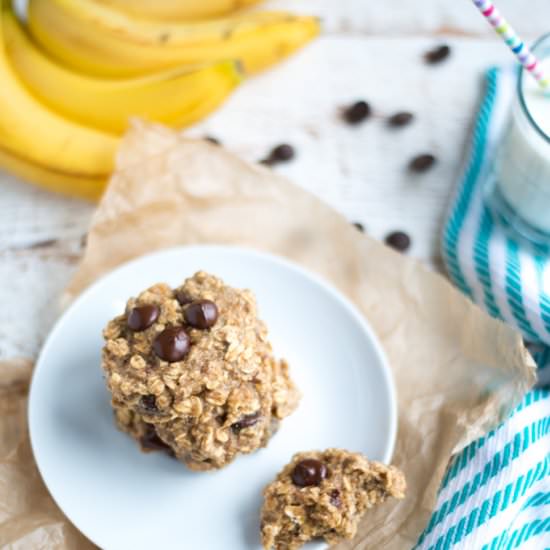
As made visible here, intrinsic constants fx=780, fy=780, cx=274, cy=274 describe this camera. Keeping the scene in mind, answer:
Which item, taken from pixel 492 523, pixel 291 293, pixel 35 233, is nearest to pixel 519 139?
pixel 291 293

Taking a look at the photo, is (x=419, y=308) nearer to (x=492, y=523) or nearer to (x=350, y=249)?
(x=350, y=249)

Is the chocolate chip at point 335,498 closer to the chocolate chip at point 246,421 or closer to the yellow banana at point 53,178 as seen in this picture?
the chocolate chip at point 246,421

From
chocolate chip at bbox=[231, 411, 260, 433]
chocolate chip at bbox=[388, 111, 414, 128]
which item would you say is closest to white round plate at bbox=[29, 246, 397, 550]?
chocolate chip at bbox=[231, 411, 260, 433]

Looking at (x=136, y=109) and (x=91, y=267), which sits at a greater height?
(x=136, y=109)

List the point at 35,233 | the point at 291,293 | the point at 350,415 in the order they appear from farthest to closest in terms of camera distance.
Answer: the point at 35,233, the point at 291,293, the point at 350,415

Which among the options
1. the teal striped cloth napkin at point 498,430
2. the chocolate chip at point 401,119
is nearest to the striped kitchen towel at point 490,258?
the teal striped cloth napkin at point 498,430

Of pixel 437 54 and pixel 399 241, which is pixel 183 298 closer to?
pixel 399 241

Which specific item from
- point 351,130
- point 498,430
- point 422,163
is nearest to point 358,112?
point 351,130

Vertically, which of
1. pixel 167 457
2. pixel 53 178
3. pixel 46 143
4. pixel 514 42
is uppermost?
pixel 514 42
